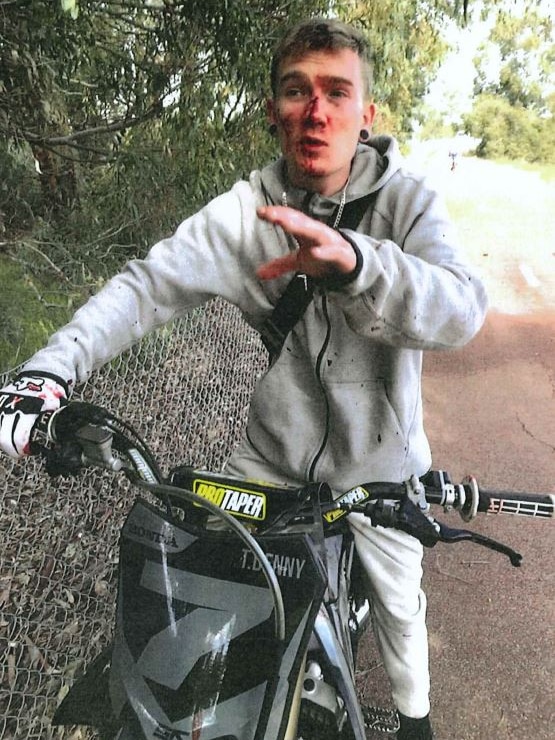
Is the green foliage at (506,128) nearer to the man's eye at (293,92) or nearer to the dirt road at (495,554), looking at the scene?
the dirt road at (495,554)

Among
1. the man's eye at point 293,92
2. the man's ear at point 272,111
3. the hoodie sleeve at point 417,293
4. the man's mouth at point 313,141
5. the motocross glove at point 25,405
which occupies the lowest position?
the motocross glove at point 25,405

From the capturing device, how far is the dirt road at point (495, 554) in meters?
2.83

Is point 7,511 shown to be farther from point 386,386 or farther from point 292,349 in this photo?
point 386,386

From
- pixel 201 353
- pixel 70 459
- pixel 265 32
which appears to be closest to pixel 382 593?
pixel 70 459

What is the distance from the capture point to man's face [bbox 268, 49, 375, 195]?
1805mm

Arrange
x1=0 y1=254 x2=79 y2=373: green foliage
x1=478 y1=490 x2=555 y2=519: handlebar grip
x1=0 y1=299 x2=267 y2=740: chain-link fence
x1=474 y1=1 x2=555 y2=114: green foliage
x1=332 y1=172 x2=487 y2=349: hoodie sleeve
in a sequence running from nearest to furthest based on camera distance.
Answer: x1=332 y1=172 x2=487 y2=349: hoodie sleeve → x1=478 y1=490 x2=555 y2=519: handlebar grip → x1=0 y1=299 x2=267 y2=740: chain-link fence → x1=0 y1=254 x2=79 y2=373: green foliage → x1=474 y1=1 x2=555 y2=114: green foliage

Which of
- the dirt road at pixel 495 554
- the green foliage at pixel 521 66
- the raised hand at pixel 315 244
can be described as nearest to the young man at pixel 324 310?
the raised hand at pixel 315 244

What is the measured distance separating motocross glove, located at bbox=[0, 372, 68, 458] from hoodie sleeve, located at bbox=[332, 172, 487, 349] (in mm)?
715

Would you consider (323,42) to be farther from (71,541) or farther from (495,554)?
(495,554)

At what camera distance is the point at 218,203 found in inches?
79.5

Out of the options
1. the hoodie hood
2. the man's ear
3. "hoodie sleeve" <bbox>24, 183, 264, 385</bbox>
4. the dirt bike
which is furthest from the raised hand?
the man's ear

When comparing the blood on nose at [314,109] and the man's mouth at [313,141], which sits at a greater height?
the blood on nose at [314,109]

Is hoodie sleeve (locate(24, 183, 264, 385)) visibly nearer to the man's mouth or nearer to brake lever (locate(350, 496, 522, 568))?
the man's mouth

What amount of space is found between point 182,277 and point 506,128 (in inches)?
896
